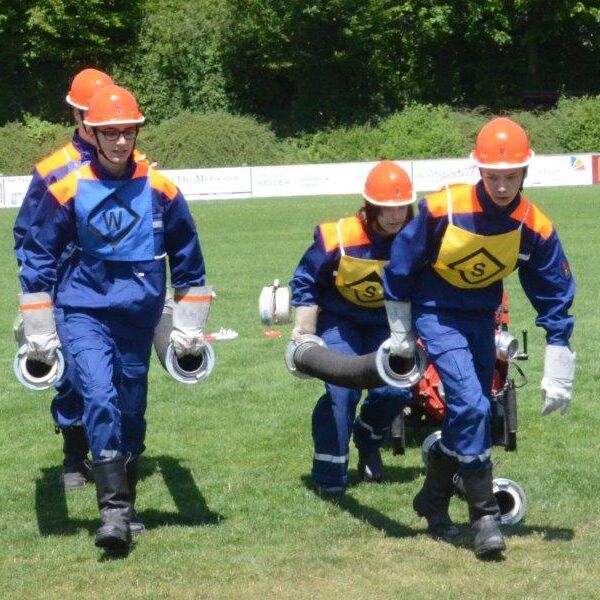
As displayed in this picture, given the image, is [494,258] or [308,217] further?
[308,217]

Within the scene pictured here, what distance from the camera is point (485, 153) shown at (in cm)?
600

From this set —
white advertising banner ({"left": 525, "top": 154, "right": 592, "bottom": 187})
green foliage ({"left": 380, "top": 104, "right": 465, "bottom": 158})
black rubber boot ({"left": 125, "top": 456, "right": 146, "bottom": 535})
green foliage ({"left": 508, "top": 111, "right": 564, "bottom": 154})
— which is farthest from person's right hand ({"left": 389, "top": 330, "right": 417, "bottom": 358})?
green foliage ({"left": 508, "top": 111, "right": 564, "bottom": 154})

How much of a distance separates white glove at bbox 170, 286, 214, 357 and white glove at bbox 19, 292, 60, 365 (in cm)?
66

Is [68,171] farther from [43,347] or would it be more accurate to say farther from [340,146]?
[340,146]

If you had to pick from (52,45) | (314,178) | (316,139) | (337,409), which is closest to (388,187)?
(337,409)

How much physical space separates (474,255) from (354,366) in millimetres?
877

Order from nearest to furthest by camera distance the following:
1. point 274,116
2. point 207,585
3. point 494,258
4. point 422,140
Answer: point 207,585
point 494,258
point 422,140
point 274,116

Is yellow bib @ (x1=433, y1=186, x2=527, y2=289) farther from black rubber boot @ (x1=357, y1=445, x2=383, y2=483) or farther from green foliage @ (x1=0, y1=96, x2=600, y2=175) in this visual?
green foliage @ (x1=0, y1=96, x2=600, y2=175)

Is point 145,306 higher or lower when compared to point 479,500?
higher

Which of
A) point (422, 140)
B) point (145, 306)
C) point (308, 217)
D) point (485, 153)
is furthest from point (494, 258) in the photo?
point (422, 140)

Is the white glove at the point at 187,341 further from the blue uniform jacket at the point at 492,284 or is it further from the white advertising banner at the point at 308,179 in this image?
the white advertising banner at the point at 308,179

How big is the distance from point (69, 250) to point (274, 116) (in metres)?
47.3

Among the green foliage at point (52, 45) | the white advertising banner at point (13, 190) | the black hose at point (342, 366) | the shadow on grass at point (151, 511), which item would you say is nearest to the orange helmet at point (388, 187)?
the black hose at point (342, 366)

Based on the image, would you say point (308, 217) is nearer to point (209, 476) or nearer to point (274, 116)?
point (209, 476)
